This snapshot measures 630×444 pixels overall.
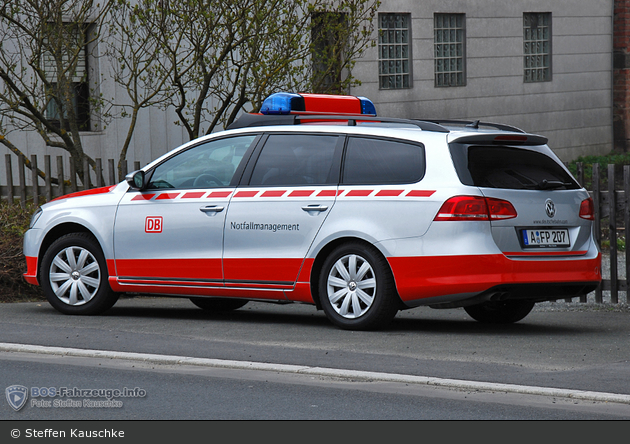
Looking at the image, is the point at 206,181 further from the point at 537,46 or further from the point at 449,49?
the point at 537,46

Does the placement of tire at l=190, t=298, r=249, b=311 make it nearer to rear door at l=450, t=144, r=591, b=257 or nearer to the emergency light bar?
the emergency light bar

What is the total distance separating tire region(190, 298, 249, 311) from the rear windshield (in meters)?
3.04

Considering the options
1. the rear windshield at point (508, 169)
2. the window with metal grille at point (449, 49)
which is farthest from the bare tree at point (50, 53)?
the window with metal grille at point (449, 49)

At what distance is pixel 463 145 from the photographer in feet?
25.8

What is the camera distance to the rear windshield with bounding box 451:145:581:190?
779cm

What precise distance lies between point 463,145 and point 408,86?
13.5m

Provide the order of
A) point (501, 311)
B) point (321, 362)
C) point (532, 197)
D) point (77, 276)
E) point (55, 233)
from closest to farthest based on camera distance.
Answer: point (321, 362) < point (532, 197) < point (501, 311) < point (77, 276) < point (55, 233)

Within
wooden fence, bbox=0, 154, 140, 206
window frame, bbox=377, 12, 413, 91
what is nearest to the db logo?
wooden fence, bbox=0, 154, 140, 206

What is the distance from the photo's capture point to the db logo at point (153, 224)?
353 inches

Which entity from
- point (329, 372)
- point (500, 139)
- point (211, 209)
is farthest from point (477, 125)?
point (329, 372)

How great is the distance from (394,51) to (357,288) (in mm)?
13455

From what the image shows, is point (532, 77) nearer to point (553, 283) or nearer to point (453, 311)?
point (453, 311)

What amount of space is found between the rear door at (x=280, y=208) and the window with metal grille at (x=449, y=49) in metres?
13.6

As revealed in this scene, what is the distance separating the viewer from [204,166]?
8992 millimetres
